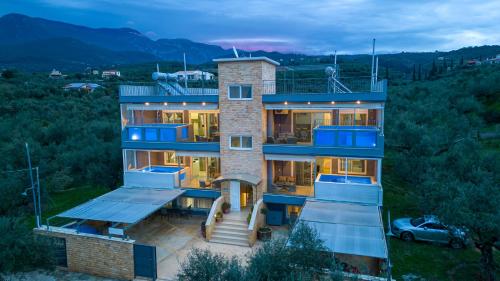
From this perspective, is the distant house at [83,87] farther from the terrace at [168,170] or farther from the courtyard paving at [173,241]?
the courtyard paving at [173,241]

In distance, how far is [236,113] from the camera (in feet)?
73.3

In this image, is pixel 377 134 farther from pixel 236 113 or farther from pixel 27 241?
pixel 27 241

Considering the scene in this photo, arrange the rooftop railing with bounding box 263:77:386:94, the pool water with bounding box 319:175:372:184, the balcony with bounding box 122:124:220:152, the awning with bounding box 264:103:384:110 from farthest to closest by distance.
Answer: the balcony with bounding box 122:124:220:152
the pool water with bounding box 319:175:372:184
the rooftop railing with bounding box 263:77:386:94
the awning with bounding box 264:103:384:110

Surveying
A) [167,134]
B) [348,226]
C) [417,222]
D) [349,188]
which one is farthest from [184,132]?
[417,222]

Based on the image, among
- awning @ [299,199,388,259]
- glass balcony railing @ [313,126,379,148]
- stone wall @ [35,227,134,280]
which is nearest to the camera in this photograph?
awning @ [299,199,388,259]

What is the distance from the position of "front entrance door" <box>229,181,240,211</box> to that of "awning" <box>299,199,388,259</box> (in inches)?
189

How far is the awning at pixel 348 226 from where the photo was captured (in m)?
14.3

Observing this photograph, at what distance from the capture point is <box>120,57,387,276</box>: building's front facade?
20.3 meters

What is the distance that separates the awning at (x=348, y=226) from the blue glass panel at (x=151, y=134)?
1149cm

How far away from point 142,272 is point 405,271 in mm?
12965

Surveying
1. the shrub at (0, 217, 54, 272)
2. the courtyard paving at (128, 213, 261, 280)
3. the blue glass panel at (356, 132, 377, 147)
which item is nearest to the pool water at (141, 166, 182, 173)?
the courtyard paving at (128, 213, 261, 280)

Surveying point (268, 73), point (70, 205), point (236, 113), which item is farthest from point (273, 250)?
point (70, 205)

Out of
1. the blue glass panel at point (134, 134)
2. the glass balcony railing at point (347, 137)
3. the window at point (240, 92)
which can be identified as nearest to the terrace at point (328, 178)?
the glass balcony railing at point (347, 137)

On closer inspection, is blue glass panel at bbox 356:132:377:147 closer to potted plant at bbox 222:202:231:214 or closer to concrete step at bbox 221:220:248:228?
concrete step at bbox 221:220:248:228
